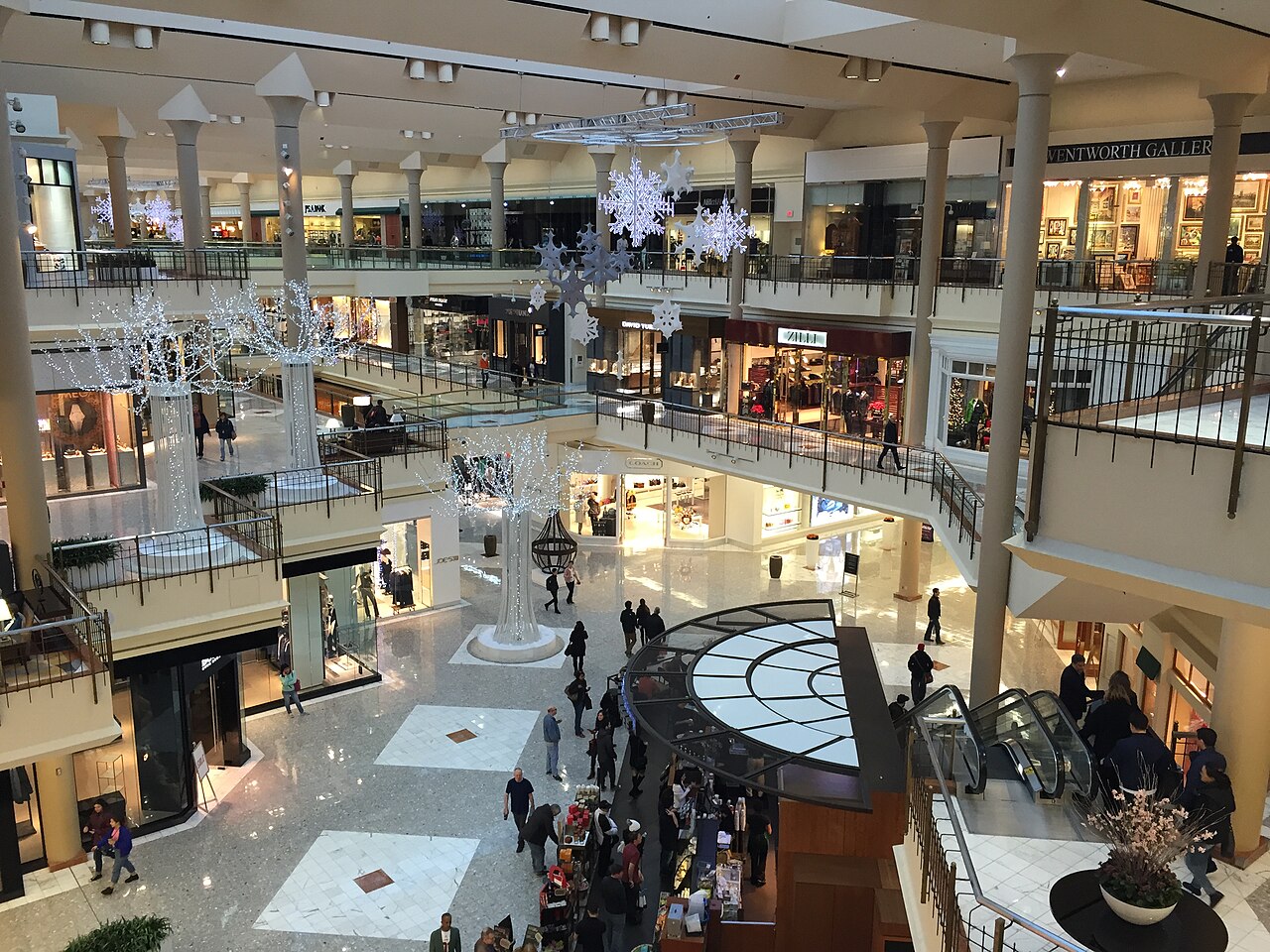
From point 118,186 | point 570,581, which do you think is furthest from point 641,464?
point 118,186

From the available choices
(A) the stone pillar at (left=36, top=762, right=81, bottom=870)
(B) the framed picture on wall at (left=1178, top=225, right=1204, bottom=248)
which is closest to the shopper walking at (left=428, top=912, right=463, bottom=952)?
(A) the stone pillar at (left=36, top=762, right=81, bottom=870)

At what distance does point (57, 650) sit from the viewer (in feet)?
31.2

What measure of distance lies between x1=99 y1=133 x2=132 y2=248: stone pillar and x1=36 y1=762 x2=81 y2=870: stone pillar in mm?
15794

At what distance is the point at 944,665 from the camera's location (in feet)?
55.5

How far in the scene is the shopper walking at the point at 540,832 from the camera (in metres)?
10.9

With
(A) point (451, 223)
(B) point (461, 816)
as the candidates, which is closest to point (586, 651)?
(B) point (461, 816)

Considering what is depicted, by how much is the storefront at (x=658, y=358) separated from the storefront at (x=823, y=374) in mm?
1325

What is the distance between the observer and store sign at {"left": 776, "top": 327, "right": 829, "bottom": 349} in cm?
2231

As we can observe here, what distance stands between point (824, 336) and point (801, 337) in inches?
28.2

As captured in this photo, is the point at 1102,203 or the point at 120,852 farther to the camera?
the point at 1102,203

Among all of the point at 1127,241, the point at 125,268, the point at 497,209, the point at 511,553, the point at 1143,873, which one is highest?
the point at 497,209

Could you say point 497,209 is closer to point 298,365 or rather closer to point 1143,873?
point 298,365

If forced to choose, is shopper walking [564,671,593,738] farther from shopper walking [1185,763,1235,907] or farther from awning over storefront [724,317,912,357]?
awning over storefront [724,317,912,357]

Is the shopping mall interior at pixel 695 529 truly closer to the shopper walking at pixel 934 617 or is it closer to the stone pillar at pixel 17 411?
the stone pillar at pixel 17 411
